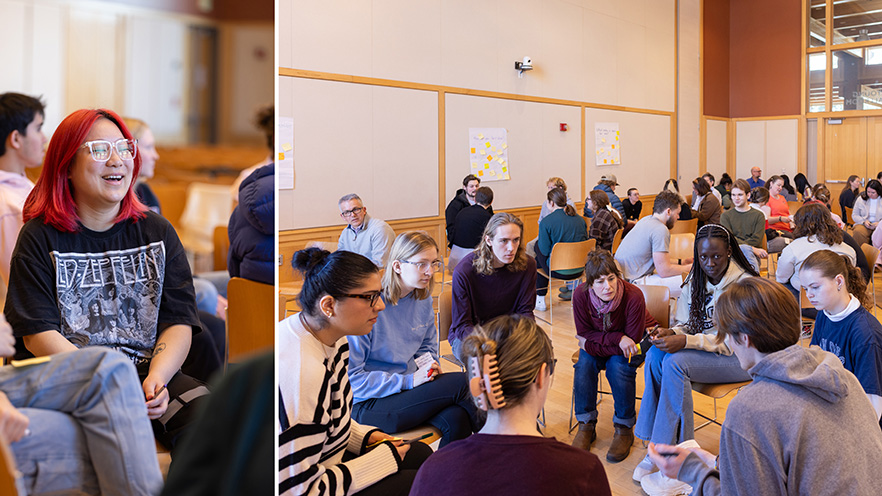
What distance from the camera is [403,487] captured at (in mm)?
1813

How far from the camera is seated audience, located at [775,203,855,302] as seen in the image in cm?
402

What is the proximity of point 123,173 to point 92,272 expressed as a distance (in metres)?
0.05

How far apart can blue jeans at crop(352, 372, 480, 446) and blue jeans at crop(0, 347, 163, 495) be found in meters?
2.16

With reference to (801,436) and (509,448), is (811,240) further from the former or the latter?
(509,448)

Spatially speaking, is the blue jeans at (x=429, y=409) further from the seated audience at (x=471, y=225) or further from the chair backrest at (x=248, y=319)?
the seated audience at (x=471, y=225)

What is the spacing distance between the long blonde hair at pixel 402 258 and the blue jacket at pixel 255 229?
225cm

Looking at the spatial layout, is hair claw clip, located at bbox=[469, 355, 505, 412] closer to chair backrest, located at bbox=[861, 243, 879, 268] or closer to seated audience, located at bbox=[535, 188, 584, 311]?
seated audience, located at bbox=[535, 188, 584, 311]

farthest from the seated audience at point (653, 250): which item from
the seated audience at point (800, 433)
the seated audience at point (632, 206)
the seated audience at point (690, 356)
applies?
the seated audience at point (632, 206)

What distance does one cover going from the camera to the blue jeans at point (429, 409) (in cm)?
239

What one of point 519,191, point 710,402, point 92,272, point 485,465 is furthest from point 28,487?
point 519,191

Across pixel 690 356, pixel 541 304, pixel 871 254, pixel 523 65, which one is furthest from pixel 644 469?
pixel 523 65

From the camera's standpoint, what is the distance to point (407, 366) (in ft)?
8.64

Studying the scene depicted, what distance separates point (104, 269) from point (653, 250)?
4522 mm

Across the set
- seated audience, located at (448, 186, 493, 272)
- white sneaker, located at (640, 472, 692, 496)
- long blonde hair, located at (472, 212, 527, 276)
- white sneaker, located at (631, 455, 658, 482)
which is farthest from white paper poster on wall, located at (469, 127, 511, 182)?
white sneaker, located at (640, 472, 692, 496)
